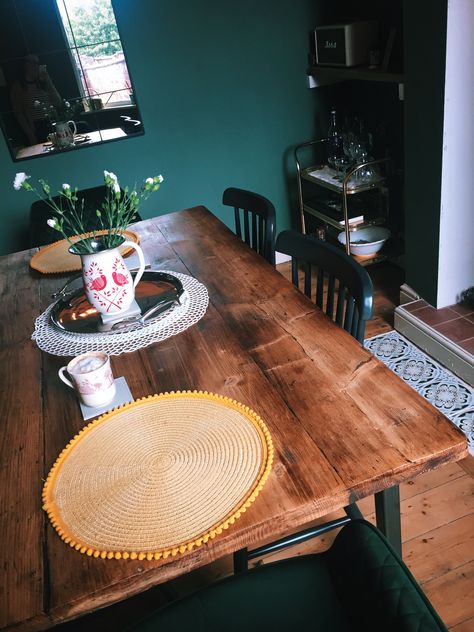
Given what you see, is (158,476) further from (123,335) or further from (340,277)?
(340,277)

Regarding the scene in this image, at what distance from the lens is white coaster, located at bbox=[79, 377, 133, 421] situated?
3.35 feet

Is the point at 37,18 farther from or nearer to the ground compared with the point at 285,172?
farther from the ground

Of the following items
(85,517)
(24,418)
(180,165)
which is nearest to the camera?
(85,517)

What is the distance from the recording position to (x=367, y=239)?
3102 millimetres

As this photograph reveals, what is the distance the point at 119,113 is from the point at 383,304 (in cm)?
193

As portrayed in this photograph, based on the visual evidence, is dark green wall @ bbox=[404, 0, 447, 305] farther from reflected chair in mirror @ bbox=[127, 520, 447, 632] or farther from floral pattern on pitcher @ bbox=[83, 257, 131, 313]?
reflected chair in mirror @ bbox=[127, 520, 447, 632]

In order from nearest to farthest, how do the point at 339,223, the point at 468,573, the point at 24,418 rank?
the point at 24,418, the point at 468,573, the point at 339,223

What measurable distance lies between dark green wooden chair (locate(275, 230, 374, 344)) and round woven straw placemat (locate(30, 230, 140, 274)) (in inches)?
27.4

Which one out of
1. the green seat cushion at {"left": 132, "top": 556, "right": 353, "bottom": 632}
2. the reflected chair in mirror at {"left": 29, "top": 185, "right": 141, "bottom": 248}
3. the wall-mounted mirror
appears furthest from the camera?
the wall-mounted mirror

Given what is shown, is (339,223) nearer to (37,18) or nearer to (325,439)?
(37,18)

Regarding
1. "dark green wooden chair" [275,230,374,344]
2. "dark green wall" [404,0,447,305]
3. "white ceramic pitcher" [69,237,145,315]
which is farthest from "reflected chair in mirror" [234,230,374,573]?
"dark green wall" [404,0,447,305]

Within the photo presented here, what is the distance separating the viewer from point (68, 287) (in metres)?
1.62

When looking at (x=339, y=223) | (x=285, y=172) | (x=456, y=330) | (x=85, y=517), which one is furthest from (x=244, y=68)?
(x=85, y=517)

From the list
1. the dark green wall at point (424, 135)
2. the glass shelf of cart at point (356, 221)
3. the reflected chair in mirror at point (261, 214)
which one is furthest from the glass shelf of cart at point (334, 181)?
the reflected chair in mirror at point (261, 214)
